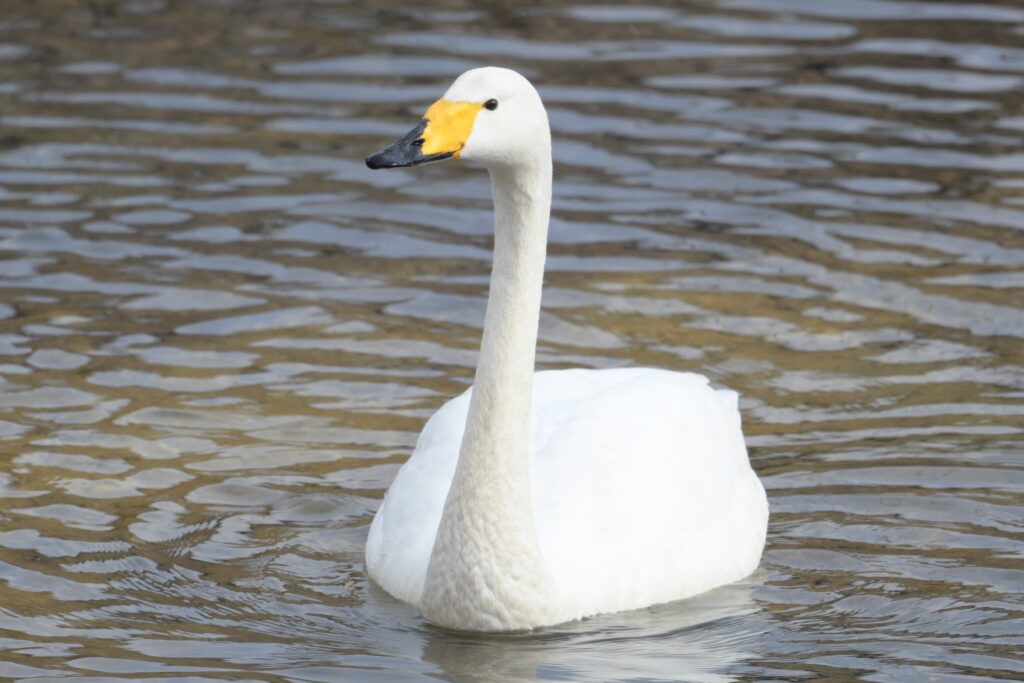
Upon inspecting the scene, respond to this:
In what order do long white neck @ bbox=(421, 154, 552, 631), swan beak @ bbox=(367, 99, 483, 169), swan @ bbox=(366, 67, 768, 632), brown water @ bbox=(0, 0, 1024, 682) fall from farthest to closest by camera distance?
brown water @ bbox=(0, 0, 1024, 682) < long white neck @ bbox=(421, 154, 552, 631) < swan @ bbox=(366, 67, 768, 632) < swan beak @ bbox=(367, 99, 483, 169)

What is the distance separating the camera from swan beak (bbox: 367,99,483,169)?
6.34 meters

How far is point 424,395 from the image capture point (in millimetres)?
9617

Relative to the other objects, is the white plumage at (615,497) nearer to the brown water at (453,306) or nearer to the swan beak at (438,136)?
the brown water at (453,306)

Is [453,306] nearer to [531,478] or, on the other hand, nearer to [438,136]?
[531,478]

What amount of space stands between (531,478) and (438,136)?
1.62m

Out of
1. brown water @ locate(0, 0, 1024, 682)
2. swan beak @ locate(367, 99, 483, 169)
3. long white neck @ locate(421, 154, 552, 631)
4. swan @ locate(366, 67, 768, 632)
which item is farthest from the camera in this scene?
brown water @ locate(0, 0, 1024, 682)

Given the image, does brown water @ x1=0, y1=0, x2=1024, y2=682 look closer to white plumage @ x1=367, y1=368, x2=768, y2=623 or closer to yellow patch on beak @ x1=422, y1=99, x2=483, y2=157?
white plumage @ x1=367, y1=368, x2=768, y2=623

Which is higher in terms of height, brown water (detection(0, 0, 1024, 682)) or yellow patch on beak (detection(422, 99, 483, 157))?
yellow patch on beak (detection(422, 99, 483, 157))

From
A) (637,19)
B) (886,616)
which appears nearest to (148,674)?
(886,616)

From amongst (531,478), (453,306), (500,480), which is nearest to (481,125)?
(500,480)

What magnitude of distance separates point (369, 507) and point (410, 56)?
724 cm

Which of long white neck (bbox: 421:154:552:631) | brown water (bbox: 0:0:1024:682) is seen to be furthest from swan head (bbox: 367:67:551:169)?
brown water (bbox: 0:0:1024:682)

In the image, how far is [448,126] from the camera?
6391 millimetres

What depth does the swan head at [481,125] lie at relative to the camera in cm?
636
